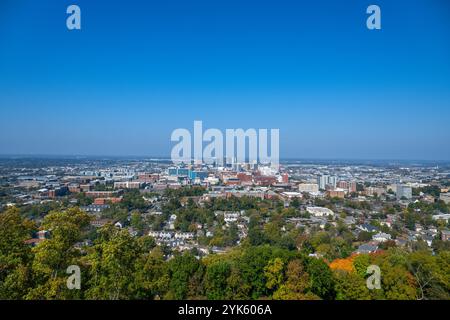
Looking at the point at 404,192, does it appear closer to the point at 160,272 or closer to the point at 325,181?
the point at 325,181

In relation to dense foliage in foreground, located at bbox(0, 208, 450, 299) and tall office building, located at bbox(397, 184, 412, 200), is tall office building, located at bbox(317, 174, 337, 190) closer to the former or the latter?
tall office building, located at bbox(397, 184, 412, 200)

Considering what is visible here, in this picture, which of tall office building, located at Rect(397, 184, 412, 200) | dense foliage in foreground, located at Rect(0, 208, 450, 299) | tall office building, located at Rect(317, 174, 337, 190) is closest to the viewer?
dense foliage in foreground, located at Rect(0, 208, 450, 299)

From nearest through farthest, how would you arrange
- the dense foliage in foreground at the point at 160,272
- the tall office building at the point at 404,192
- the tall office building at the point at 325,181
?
1. the dense foliage in foreground at the point at 160,272
2. the tall office building at the point at 404,192
3. the tall office building at the point at 325,181

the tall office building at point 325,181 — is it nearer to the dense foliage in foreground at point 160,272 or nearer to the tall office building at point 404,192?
the tall office building at point 404,192

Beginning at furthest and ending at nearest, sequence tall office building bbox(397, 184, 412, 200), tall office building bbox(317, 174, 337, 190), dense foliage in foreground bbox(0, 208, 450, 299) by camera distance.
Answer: tall office building bbox(317, 174, 337, 190), tall office building bbox(397, 184, 412, 200), dense foliage in foreground bbox(0, 208, 450, 299)

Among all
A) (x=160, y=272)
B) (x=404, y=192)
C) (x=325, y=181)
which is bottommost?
(x=404, y=192)

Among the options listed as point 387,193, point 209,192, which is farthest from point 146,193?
point 387,193

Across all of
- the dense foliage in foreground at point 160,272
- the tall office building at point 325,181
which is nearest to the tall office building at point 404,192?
the tall office building at point 325,181

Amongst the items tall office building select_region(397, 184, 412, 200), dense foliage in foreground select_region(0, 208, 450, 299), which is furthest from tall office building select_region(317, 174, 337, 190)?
dense foliage in foreground select_region(0, 208, 450, 299)

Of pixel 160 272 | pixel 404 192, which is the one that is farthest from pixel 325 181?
pixel 160 272
